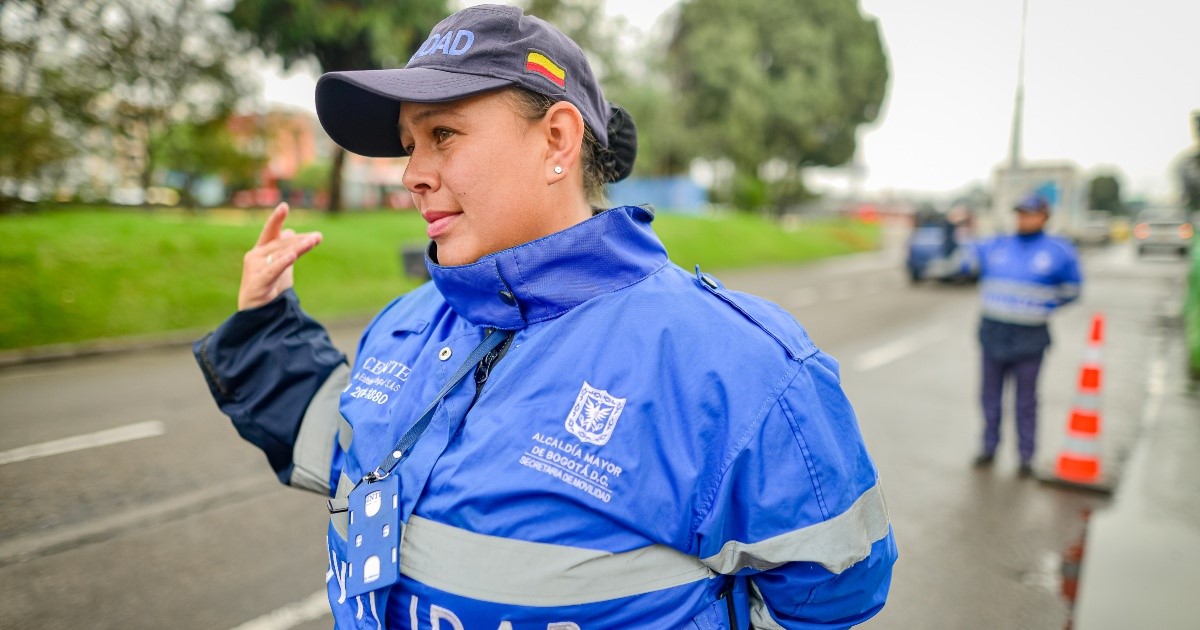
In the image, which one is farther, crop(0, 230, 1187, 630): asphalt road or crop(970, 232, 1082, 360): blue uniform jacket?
crop(970, 232, 1082, 360): blue uniform jacket

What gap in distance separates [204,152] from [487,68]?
1790 centimetres

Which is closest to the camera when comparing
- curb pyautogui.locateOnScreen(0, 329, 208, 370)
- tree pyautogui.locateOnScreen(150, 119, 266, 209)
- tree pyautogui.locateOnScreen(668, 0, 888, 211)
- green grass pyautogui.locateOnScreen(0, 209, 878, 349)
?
curb pyautogui.locateOnScreen(0, 329, 208, 370)

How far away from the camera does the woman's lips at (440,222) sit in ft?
4.71

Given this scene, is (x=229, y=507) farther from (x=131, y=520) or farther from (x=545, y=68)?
(x=545, y=68)

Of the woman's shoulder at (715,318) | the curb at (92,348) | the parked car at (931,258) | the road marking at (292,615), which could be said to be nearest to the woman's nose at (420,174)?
the woman's shoulder at (715,318)

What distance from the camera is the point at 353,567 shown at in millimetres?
1350

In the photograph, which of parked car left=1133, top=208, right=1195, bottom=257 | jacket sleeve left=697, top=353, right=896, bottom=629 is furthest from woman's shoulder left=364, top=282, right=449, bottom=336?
parked car left=1133, top=208, right=1195, bottom=257

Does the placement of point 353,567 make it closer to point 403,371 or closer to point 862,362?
point 403,371

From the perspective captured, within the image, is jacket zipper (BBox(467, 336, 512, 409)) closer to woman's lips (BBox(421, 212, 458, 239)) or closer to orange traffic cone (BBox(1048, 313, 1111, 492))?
woman's lips (BBox(421, 212, 458, 239))

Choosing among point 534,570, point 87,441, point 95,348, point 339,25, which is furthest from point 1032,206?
point 339,25

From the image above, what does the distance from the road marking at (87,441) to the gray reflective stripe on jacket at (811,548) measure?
6050 mm

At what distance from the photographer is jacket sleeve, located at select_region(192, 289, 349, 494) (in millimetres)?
1734

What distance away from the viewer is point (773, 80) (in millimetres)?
36969

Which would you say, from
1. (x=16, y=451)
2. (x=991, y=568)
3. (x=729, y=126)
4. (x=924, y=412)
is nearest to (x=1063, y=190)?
(x=729, y=126)
